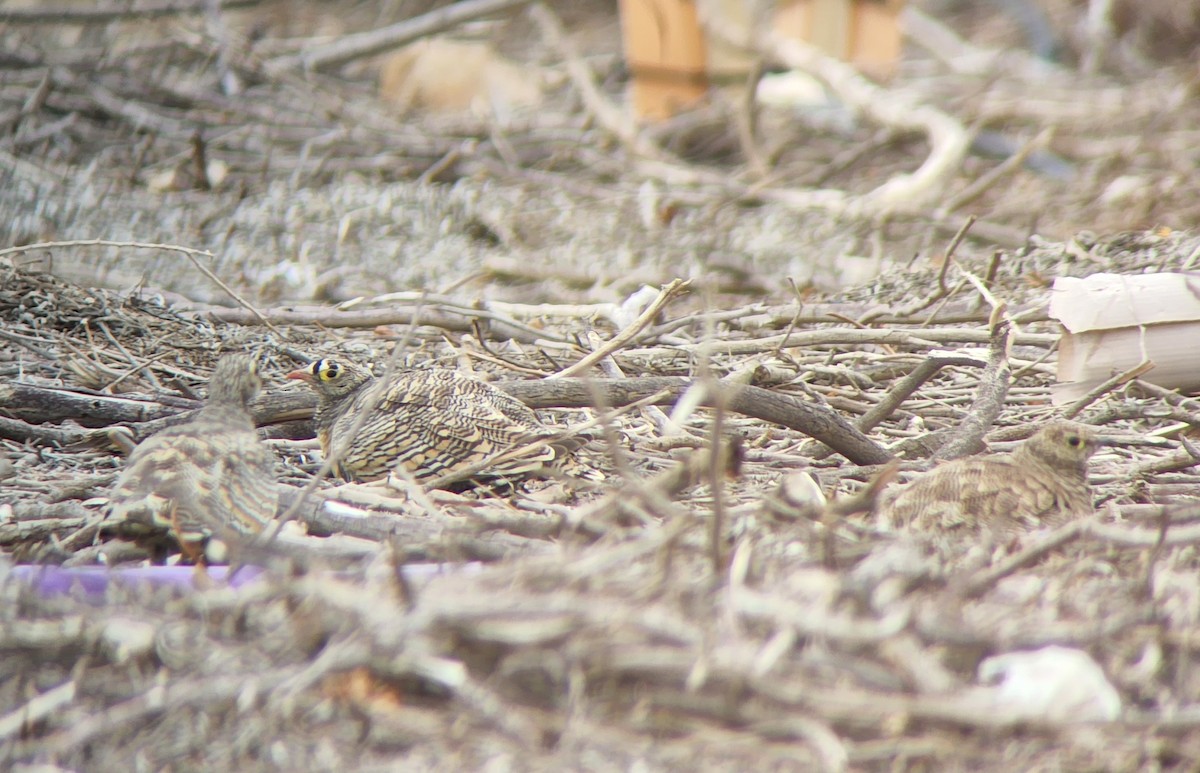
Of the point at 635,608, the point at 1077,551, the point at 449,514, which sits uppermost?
the point at 635,608

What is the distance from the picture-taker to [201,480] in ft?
10.2

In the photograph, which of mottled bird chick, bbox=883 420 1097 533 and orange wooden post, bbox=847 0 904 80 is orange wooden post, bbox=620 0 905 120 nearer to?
orange wooden post, bbox=847 0 904 80

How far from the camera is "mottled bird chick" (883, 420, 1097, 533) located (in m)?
3.02

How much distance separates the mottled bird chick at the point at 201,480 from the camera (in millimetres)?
2979

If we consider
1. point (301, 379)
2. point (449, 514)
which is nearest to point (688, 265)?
point (301, 379)

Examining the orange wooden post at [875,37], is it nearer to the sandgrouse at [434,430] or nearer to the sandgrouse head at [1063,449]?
the sandgrouse at [434,430]

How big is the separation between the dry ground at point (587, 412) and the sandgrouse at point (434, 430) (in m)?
0.15

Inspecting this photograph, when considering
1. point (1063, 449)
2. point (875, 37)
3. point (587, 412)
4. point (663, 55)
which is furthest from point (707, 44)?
point (1063, 449)

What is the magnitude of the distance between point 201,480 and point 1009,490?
2052 mm

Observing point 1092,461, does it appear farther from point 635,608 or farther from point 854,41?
point 854,41

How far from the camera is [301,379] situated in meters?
4.47

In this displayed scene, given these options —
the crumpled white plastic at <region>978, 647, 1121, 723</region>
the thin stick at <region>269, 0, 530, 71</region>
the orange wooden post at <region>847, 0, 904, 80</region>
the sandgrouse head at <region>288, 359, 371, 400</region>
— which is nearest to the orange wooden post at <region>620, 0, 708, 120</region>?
the thin stick at <region>269, 0, 530, 71</region>

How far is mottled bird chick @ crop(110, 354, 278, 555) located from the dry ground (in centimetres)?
13

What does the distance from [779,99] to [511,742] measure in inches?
370
